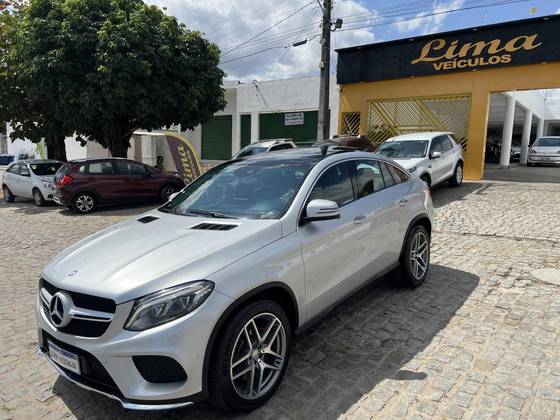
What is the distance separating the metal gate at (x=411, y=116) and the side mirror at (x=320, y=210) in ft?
46.4

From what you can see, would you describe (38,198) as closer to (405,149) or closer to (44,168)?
(44,168)

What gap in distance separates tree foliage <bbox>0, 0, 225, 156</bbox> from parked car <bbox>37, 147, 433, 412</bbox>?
996 centimetres

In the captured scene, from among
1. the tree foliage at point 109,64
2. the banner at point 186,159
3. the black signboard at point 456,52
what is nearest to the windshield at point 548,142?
the black signboard at point 456,52

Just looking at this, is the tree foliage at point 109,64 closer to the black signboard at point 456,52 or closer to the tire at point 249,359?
the black signboard at point 456,52

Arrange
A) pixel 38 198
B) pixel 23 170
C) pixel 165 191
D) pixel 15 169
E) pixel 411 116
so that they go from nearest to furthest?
pixel 165 191 < pixel 38 198 < pixel 23 170 < pixel 15 169 < pixel 411 116

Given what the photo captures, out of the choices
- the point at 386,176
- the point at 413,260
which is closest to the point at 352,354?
the point at 413,260

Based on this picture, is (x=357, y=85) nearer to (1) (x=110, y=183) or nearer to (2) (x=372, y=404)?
(1) (x=110, y=183)

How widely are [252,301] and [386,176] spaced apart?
2.49 meters

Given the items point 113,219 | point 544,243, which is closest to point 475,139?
point 544,243

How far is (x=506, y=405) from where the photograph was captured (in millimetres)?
2824

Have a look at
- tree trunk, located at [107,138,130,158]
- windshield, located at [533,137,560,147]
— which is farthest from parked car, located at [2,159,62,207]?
windshield, located at [533,137,560,147]

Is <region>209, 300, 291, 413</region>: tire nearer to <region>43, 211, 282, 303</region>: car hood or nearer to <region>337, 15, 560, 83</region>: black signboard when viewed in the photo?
<region>43, 211, 282, 303</region>: car hood

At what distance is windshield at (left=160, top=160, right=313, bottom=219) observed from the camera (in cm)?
341

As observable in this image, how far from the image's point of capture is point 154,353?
2.36 metres
